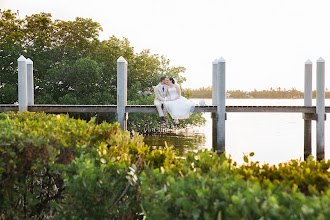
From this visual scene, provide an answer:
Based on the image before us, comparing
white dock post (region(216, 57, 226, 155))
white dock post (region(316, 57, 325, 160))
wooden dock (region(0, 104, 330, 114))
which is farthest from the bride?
white dock post (region(316, 57, 325, 160))

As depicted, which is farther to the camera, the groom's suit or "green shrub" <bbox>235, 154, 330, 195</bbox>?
the groom's suit

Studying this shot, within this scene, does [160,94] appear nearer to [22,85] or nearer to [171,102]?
[171,102]

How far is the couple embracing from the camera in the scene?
11508 mm

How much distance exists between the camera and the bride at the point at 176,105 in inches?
452

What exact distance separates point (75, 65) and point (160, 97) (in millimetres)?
8751

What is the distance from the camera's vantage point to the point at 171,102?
38.0 ft

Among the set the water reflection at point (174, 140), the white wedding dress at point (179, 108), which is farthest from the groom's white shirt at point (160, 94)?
the water reflection at point (174, 140)

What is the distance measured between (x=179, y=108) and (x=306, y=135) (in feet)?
15.5

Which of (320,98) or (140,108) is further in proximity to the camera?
(320,98)

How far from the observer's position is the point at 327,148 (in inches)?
722

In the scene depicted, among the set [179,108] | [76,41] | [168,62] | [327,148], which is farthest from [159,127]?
[179,108]

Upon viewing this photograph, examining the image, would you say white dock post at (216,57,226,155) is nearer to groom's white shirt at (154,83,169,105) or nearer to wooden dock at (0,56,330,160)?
wooden dock at (0,56,330,160)

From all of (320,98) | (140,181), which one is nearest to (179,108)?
(320,98)

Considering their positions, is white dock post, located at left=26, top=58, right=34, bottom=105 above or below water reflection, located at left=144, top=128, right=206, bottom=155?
above
